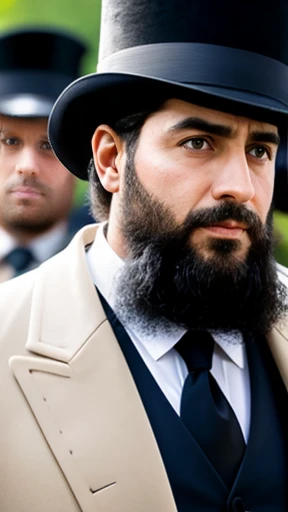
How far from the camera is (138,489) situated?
9.77 feet

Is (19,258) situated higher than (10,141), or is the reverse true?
(10,141)

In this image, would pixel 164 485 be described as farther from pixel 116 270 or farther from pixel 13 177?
pixel 13 177

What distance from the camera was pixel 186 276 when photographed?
3.30 m

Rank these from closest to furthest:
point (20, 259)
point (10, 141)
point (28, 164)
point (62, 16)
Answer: point (28, 164)
point (10, 141)
point (20, 259)
point (62, 16)

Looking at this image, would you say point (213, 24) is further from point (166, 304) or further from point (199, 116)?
point (166, 304)

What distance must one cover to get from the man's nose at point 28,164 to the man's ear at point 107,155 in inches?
18.3

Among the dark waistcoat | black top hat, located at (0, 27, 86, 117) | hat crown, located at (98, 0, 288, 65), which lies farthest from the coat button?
black top hat, located at (0, 27, 86, 117)

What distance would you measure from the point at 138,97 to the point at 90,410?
1053mm

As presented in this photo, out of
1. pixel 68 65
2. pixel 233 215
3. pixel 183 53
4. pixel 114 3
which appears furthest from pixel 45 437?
pixel 68 65

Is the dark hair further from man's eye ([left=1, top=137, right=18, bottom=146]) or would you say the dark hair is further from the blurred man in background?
man's eye ([left=1, top=137, right=18, bottom=146])

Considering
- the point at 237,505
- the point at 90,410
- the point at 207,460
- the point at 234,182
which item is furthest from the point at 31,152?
the point at 237,505

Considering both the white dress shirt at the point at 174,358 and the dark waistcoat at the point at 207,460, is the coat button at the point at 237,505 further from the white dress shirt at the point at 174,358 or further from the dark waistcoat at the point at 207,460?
the white dress shirt at the point at 174,358

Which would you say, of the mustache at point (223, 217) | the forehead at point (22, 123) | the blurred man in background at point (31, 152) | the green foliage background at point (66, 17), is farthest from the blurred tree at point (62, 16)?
the mustache at point (223, 217)

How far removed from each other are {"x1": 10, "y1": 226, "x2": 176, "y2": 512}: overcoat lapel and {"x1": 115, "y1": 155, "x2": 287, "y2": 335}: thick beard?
21 centimetres
